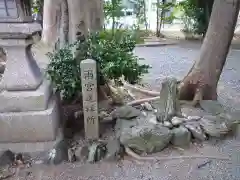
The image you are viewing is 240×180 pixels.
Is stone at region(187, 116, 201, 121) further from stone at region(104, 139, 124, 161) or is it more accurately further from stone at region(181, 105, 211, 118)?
stone at region(104, 139, 124, 161)

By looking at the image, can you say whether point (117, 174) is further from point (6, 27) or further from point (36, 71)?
point (6, 27)

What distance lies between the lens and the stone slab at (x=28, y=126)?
9.30ft

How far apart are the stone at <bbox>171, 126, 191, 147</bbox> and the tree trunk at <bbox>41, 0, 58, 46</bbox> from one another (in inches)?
138

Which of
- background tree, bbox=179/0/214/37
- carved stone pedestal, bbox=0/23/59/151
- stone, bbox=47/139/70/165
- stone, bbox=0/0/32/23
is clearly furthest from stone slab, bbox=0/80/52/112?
background tree, bbox=179/0/214/37

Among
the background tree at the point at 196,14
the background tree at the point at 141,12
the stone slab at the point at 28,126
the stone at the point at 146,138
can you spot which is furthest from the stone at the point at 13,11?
the background tree at the point at 141,12

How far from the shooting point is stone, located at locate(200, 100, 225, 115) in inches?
136

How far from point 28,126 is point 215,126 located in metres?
2.13

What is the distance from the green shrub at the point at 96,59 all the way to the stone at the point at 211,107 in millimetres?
962

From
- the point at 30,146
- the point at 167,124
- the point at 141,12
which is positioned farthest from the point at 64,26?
the point at 141,12

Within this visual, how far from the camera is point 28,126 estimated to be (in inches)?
113

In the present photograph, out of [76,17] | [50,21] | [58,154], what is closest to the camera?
[58,154]

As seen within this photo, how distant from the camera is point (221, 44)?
142 inches

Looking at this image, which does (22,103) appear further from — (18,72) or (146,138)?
(146,138)

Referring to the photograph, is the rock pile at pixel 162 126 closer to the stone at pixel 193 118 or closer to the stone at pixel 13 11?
the stone at pixel 193 118
